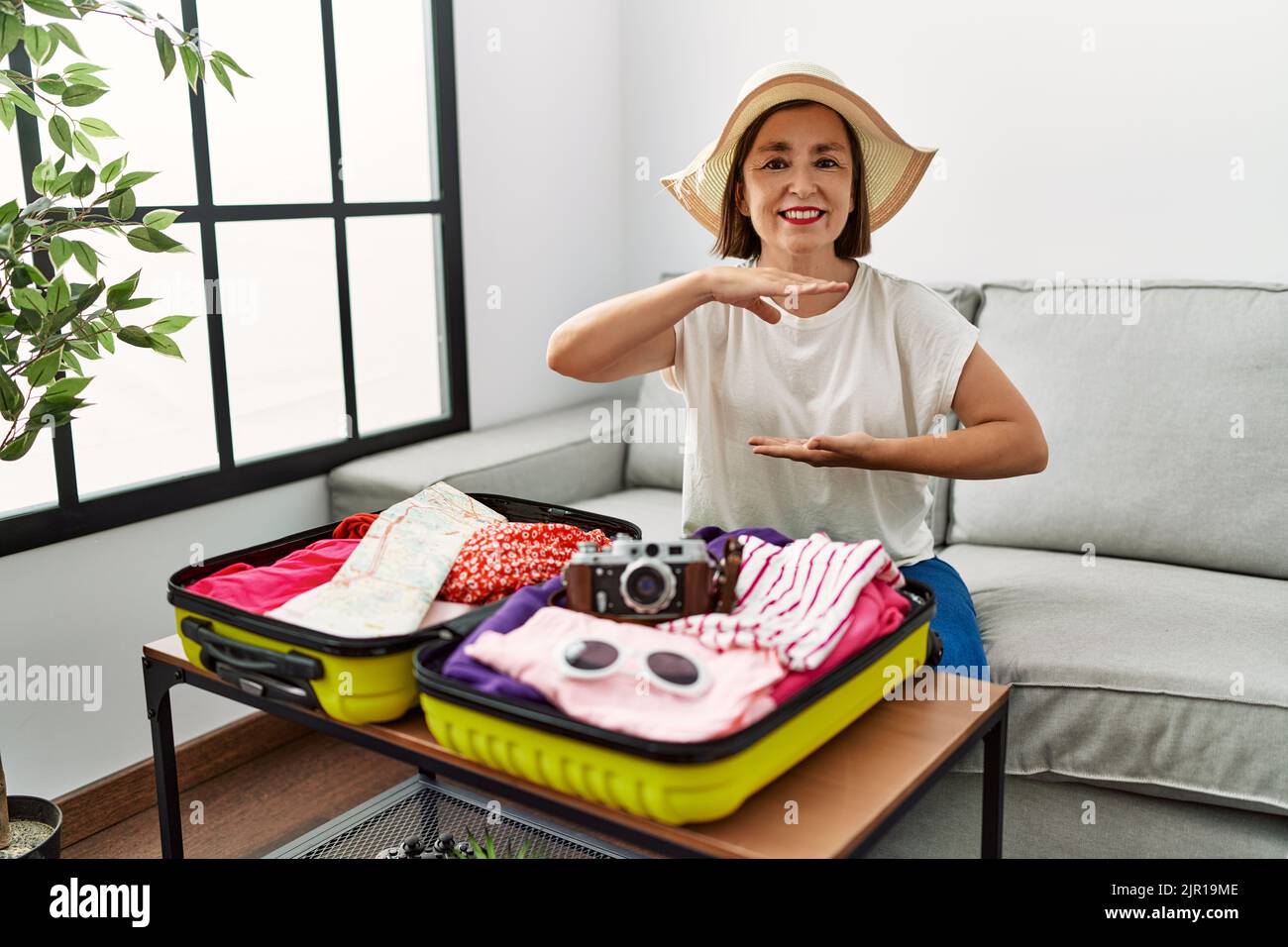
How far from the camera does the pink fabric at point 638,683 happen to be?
0.92 metres

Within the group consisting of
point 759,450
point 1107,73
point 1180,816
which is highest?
point 1107,73

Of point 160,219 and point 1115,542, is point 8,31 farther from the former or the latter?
point 1115,542

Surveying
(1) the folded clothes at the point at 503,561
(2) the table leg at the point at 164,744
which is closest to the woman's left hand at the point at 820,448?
(1) the folded clothes at the point at 503,561

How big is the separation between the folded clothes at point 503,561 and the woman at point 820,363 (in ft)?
0.95

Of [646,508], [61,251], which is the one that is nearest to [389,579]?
[61,251]

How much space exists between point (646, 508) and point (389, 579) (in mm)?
1449

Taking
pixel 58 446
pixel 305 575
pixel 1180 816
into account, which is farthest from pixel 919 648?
pixel 58 446

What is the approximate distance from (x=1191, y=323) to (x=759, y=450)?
1.28 metres

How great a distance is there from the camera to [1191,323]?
2188mm

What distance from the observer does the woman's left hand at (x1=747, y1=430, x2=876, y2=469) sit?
1340 millimetres

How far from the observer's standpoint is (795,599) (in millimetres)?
1100

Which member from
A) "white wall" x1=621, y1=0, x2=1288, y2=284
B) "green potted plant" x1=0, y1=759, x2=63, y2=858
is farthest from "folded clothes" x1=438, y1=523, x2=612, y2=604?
"white wall" x1=621, y1=0, x2=1288, y2=284

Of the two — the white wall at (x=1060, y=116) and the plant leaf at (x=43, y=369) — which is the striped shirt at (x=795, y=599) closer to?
the plant leaf at (x=43, y=369)
